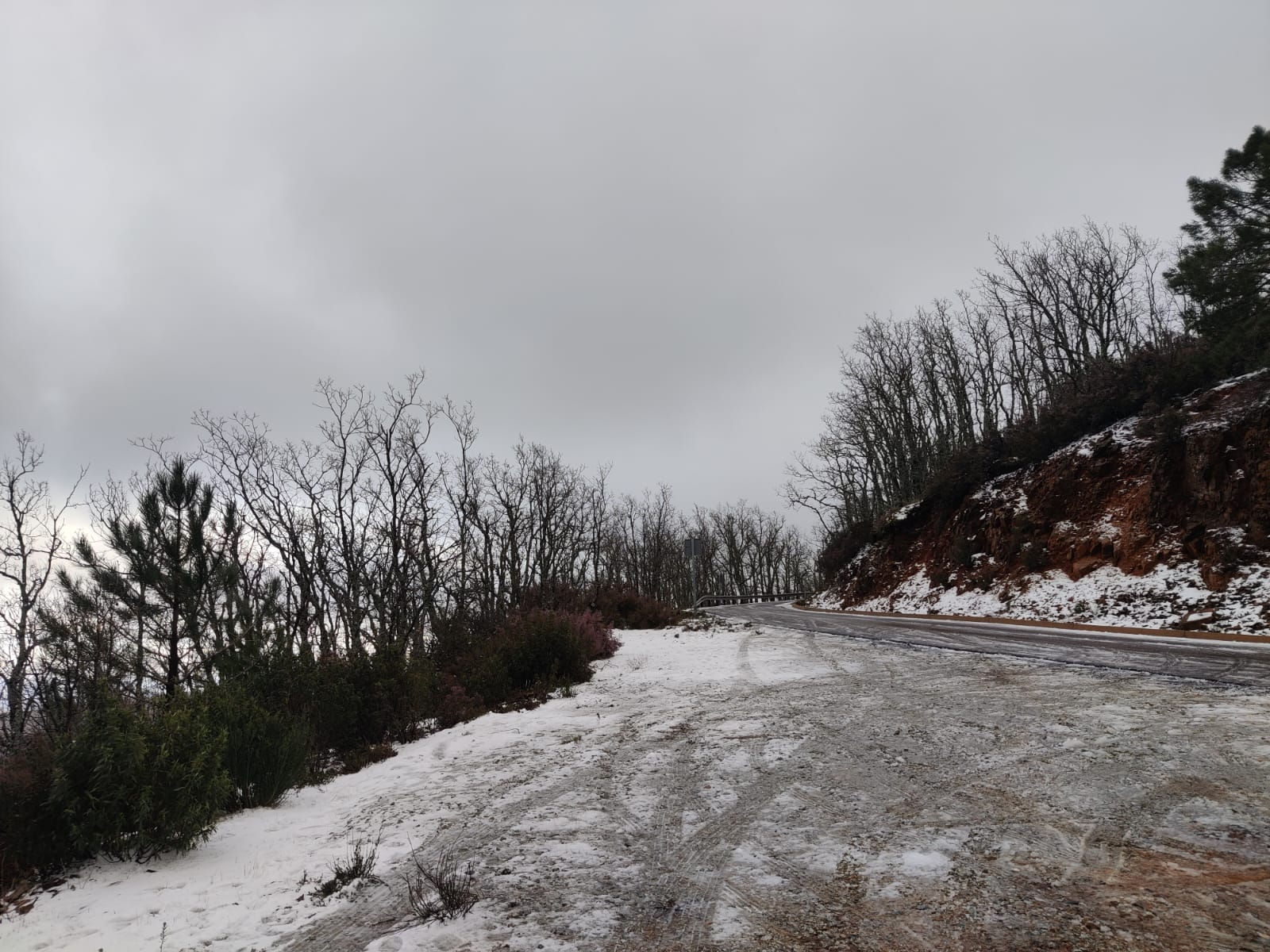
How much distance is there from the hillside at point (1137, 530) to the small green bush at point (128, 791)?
50.0ft

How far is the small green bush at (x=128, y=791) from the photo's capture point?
401 centimetres

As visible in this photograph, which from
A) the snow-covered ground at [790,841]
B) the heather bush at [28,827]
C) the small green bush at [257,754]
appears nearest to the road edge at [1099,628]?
the snow-covered ground at [790,841]

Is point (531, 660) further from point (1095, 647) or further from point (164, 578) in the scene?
point (1095, 647)

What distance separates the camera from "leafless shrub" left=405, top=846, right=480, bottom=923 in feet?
9.93

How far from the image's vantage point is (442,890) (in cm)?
309

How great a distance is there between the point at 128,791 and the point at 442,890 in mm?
2665

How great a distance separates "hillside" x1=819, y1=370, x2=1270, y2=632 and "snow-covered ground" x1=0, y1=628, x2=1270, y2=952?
8542mm

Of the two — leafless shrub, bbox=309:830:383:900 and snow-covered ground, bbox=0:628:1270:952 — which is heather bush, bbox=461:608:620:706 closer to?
snow-covered ground, bbox=0:628:1270:952

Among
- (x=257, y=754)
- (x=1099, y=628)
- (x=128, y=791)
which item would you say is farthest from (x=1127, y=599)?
(x=128, y=791)

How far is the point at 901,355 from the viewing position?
3769 centimetres

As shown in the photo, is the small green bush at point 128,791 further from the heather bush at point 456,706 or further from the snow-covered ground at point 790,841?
A: the heather bush at point 456,706

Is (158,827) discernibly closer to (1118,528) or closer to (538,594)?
(538,594)

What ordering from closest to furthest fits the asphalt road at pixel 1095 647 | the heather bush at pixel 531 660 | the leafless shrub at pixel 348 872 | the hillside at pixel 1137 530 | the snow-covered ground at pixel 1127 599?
the leafless shrub at pixel 348 872 < the asphalt road at pixel 1095 647 < the heather bush at pixel 531 660 < the snow-covered ground at pixel 1127 599 < the hillside at pixel 1137 530

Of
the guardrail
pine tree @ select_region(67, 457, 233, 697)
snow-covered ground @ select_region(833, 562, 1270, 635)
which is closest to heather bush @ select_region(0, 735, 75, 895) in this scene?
pine tree @ select_region(67, 457, 233, 697)
